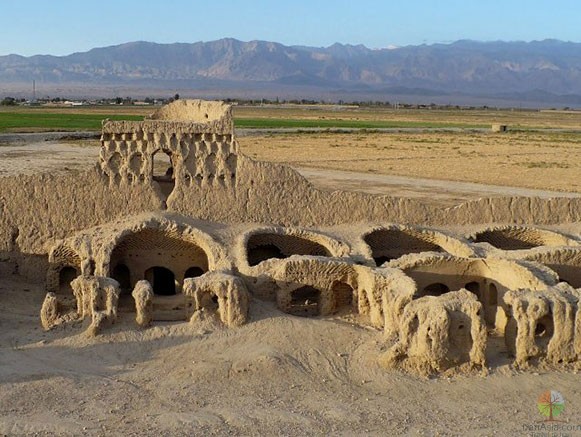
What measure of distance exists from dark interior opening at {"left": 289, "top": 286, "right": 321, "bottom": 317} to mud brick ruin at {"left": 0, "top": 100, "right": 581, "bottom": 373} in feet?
0.13

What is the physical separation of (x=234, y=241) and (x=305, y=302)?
7.71 feet

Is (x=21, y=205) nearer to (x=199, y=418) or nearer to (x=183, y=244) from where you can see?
Answer: (x=183, y=244)

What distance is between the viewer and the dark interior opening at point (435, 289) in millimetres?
19841

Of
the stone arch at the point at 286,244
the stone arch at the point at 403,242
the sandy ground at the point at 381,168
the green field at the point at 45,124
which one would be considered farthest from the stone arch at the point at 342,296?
the green field at the point at 45,124

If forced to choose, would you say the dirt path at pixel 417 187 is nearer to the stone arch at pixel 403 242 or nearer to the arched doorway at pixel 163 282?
the stone arch at pixel 403 242

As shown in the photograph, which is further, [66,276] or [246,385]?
[66,276]

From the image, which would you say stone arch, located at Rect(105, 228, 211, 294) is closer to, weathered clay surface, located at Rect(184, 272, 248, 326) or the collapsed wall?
the collapsed wall

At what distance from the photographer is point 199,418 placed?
13.6 meters

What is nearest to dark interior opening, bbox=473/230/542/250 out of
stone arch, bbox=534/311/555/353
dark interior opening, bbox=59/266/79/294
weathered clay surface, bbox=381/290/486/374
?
stone arch, bbox=534/311/555/353

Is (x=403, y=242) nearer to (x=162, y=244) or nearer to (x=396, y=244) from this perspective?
(x=396, y=244)

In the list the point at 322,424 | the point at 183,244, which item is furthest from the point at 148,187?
the point at 322,424

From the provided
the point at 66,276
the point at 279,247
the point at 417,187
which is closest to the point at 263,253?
the point at 279,247

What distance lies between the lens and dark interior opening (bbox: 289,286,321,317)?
19.2 meters

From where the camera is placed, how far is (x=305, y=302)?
65.6 ft
